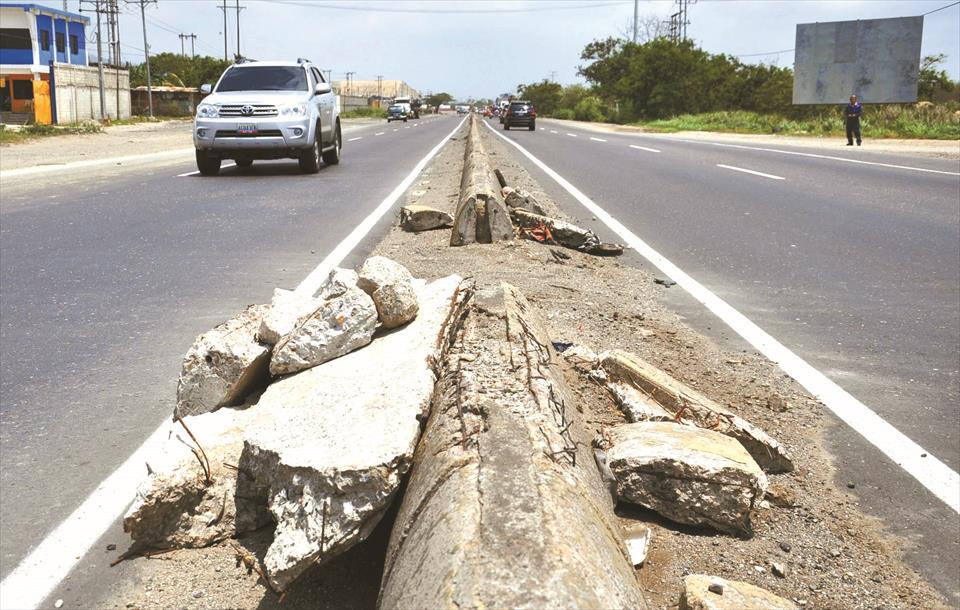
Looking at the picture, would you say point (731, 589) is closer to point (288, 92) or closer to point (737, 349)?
point (737, 349)

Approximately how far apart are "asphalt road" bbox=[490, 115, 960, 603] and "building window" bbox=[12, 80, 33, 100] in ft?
160

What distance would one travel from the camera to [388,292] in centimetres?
355

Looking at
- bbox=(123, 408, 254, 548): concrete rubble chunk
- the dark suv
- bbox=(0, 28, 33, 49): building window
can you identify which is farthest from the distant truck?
bbox=(123, 408, 254, 548): concrete rubble chunk

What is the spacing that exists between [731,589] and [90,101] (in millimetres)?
61783

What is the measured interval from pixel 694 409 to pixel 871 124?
38.8 meters

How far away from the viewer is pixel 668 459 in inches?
115

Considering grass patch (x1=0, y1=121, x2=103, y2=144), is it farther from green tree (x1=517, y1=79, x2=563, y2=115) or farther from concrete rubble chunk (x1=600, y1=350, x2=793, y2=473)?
green tree (x1=517, y1=79, x2=563, y2=115)

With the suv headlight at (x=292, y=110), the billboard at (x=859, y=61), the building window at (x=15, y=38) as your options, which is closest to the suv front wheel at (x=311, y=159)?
the suv headlight at (x=292, y=110)

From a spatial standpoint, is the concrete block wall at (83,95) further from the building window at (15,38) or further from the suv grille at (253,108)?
the suv grille at (253,108)

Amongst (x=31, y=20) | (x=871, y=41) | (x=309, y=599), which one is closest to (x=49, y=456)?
(x=309, y=599)

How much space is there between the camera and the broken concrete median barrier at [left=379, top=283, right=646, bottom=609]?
169cm

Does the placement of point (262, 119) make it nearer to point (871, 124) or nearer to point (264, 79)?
point (264, 79)

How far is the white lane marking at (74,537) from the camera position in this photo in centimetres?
262

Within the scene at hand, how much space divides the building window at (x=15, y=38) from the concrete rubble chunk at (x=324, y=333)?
193 feet
